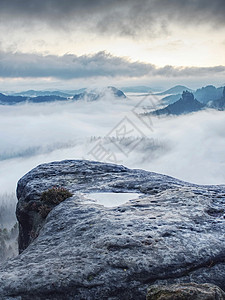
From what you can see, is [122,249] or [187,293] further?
[122,249]

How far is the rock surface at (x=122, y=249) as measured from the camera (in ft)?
33.9

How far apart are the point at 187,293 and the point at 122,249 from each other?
437 centimetres

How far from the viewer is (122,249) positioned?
11844 mm

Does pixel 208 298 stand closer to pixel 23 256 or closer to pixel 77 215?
pixel 23 256

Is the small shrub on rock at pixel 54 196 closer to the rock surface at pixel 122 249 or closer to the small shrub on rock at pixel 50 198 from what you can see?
the small shrub on rock at pixel 50 198

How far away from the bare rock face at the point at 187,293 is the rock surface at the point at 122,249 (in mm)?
2424

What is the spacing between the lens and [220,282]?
10906mm

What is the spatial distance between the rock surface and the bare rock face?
242 cm

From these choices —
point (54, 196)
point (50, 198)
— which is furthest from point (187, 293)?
point (50, 198)

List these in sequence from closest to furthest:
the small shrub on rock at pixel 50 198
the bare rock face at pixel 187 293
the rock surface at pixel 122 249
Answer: the bare rock face at pixel 187 293, the rock surface at pixel 122 249, the small shrub on rock at pixel 50 198

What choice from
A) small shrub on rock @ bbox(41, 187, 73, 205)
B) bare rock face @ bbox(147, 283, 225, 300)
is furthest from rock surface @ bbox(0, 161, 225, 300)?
bare rock face @ bbox(147, 283, 225, 300)

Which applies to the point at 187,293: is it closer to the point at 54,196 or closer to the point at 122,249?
the point at 122,249

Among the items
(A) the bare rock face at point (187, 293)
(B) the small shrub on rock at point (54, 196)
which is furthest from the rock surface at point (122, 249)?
(A) the bare rock face at point (187, 293)

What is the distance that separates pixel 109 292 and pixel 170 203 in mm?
7758
